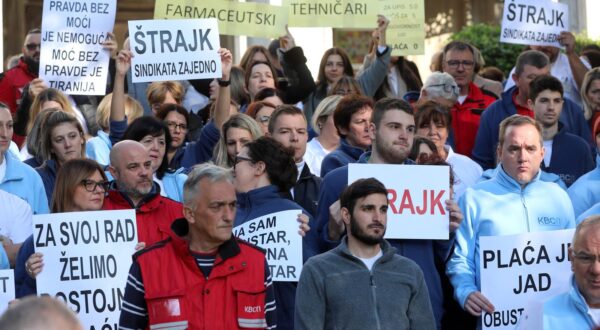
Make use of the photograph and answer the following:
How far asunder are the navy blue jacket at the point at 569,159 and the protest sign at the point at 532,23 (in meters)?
2.72

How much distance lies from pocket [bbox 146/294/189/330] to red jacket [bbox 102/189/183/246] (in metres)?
1.56

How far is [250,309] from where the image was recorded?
6.44 m

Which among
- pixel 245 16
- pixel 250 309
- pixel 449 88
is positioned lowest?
pixel 250 309

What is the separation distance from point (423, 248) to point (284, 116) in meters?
1.82

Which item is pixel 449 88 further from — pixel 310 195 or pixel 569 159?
pixel 310 195

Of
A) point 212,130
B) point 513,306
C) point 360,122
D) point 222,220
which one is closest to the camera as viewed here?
point 222,220

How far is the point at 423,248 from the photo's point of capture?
821 cm

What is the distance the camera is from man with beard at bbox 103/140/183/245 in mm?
7992

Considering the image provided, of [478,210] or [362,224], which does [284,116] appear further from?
[362,224]

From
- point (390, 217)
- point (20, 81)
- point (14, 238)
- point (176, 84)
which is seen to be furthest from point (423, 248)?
point (20, 81)

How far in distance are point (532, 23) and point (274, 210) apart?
5674 mm

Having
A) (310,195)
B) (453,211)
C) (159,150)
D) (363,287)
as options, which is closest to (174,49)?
(159,150)

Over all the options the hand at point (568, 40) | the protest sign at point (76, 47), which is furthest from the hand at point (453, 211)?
the hand at point (568, 40)

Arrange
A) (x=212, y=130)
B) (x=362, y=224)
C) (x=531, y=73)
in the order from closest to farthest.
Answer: (x=362, y=224) → (x=212, y=130) → (x=531, y=73)
